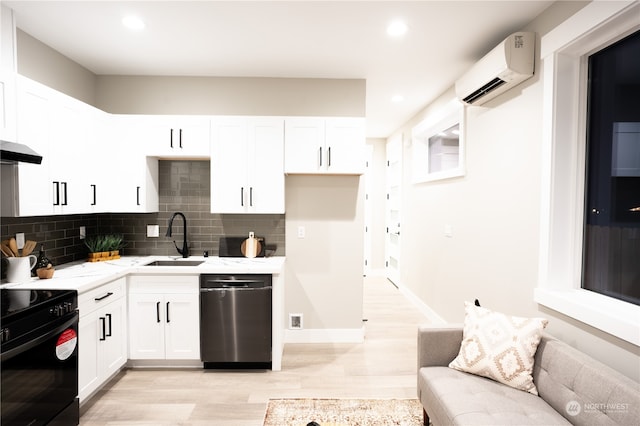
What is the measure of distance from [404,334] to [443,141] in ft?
7.85

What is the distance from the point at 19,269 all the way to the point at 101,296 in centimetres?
53

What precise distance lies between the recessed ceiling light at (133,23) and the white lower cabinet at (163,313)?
6.47ft

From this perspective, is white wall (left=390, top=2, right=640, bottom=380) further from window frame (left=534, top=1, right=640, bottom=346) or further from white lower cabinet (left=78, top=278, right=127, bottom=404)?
white lower cabinet (left=78, top=278, right=127, bottom=404)

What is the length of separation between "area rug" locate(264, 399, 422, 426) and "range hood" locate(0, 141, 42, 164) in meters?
2.21

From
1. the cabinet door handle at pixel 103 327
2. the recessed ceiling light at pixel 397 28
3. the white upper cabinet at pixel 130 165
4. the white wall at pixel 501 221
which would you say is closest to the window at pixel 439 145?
the white wall at pixel 501 221

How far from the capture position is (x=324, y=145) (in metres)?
3.31

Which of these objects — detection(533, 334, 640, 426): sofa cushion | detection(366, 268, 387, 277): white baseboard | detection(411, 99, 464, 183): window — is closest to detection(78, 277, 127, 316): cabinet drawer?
detection(533, 334, 640, 426): sofa cushion

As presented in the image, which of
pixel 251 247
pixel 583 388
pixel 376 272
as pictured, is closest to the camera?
pixel 583 388

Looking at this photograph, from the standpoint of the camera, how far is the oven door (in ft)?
5.74

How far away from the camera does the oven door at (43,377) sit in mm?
1750

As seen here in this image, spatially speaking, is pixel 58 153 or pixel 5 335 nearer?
pixel 5 335

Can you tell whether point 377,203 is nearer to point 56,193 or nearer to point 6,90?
point 56,193

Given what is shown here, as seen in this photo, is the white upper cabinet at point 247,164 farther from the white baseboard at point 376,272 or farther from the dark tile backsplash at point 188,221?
the white baseboard at point 376,272

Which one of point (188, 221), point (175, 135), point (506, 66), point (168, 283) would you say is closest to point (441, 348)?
point (506, 66)
